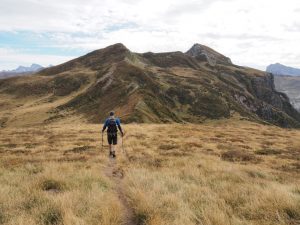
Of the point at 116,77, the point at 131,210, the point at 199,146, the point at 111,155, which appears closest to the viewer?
the point at 131,210

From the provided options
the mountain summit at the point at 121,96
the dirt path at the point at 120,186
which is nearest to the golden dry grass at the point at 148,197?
the dirt path at the point at 120,186

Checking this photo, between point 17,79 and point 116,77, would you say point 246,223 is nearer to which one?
point 116,77

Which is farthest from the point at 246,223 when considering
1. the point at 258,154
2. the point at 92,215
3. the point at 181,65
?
the point at 181,65

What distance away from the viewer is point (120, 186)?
12.3 metres

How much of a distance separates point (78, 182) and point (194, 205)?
13.8 ft

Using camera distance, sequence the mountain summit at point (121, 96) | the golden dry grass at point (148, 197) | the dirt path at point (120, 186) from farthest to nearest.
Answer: the mountain summit at point (121, 96)
the dirt path at point (120, 186)
the golden dry grass at point (148, 197)

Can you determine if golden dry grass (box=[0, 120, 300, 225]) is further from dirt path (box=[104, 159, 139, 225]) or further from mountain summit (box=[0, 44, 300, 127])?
mountain summit (box=[0, 44, 300, 127])

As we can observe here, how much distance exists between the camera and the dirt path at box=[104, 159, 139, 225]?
→ 834cm

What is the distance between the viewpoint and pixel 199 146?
25828mm

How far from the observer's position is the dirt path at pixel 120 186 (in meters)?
8.34

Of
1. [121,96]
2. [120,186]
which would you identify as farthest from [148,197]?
[121,96]

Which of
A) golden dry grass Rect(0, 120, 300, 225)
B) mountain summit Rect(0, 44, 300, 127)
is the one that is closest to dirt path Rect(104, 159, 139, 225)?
golden dry grass Rect(0, 120, 300, 225)

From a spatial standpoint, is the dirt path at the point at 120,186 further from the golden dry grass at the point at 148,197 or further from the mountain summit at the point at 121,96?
the mountain summit at the point at 121,96

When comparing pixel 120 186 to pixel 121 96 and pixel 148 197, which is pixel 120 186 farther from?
pixel 121 96
